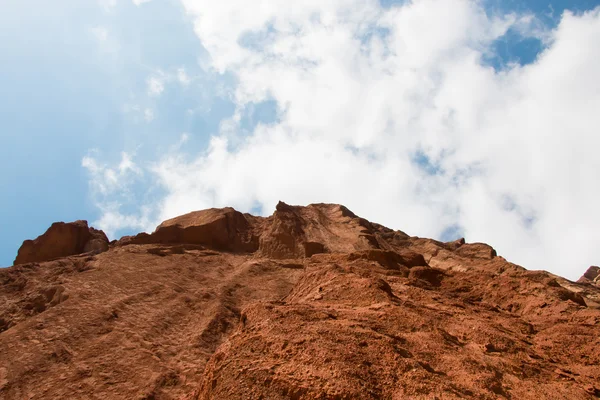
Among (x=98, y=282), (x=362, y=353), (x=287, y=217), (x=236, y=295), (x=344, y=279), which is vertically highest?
(x=287, y=217)

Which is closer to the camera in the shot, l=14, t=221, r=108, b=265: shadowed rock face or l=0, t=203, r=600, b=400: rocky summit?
l=0, t=203, r=600, b=400: rocky summit

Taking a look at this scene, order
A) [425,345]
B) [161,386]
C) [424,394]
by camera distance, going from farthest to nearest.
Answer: [161,386], [425,345], [424,394]

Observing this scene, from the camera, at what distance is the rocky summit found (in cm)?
730

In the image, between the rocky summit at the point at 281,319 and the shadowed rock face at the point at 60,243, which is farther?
the shadowed rock face at the point at 60,243

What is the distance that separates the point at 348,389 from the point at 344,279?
5.00m

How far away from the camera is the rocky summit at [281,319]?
7.30 m

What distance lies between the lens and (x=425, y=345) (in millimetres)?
8109

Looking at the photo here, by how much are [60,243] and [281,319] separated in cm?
2386

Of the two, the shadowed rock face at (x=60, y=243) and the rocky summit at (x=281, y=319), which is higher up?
the shadowed rock face at (x=60, y=243)

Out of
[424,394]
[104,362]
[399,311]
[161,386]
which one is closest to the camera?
[424,394]

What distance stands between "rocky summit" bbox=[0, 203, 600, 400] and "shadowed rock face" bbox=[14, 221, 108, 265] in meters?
0.07

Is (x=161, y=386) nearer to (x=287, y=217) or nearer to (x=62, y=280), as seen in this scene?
(x=62, y=280)

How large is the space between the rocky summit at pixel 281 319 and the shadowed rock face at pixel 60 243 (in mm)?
72

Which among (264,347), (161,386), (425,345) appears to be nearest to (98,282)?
(161,386)
